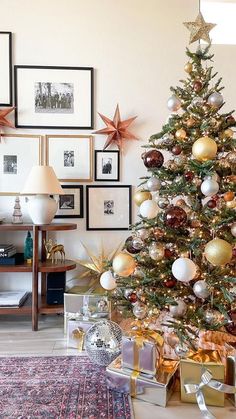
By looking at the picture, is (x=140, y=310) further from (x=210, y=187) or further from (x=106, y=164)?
(x=106, y=164)

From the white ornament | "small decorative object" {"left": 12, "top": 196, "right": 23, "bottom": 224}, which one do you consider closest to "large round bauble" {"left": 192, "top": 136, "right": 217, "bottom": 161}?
the white ornament

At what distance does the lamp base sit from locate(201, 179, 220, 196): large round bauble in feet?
3.94

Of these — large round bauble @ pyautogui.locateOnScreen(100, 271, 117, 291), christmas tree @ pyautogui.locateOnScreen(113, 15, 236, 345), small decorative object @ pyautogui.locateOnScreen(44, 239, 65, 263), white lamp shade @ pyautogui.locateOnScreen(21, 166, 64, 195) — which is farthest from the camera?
small decorative object @ pyautogui.locateOnScreen(44, 239, 65, 263)

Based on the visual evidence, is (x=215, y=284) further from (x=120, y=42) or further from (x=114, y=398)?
(x=120, y=42)

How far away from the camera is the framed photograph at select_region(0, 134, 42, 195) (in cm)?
279

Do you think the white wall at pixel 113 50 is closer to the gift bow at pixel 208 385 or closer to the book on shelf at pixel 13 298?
the book on shelf at pixel 13 298

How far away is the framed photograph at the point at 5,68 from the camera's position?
2740 millimetres

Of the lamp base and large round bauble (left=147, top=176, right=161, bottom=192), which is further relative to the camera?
the lamp base

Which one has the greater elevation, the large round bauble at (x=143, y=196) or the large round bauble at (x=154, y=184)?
the large round bauble at (x=154, y=184)

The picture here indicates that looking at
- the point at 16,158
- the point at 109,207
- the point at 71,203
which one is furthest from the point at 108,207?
the point at 16,158

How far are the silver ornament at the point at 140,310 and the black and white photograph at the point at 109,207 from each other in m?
1.18

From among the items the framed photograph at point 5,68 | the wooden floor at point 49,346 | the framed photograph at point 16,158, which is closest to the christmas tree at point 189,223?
the wooden floor at point 49,346

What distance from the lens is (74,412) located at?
1485mm

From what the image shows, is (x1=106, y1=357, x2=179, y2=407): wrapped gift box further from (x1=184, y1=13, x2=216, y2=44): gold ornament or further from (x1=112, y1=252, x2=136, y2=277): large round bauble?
(x1=184, y1=13, x2=216, y2=44): gold ornament
